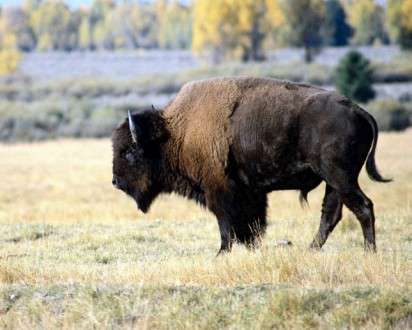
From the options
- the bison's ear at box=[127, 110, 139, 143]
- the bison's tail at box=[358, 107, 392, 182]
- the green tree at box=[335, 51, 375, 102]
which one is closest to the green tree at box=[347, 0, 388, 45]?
the green tree at box=[335, 51, 375, 102]

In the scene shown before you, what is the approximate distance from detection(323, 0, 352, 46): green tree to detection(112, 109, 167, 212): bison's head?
115m

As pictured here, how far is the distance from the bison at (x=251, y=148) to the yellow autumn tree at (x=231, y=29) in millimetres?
100966

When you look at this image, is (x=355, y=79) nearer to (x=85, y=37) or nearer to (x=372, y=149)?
(x=372, y=149)

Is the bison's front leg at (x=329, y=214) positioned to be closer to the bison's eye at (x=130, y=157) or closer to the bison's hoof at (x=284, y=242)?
the bison's hoof at (x=284, y=242)

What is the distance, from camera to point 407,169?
33.2 meters

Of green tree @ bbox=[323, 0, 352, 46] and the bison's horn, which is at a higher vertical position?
the bison's horn

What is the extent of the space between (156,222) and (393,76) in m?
70.8

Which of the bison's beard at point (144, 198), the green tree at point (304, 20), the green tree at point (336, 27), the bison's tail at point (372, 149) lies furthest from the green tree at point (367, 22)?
the bison's tail at point (372, 149)

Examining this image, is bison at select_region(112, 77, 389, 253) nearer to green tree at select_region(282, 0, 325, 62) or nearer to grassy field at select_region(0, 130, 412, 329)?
grassy field at select_region(0, 130, 412, 329)

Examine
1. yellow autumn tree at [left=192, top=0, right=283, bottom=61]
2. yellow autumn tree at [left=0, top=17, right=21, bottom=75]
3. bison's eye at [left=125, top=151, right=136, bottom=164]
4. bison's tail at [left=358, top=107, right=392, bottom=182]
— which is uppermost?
bison's tail at [left=358, top=107, right=392, bottom=182]

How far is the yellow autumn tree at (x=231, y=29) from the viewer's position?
113 meters

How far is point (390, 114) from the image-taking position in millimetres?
60344

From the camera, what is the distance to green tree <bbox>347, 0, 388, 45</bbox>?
142m

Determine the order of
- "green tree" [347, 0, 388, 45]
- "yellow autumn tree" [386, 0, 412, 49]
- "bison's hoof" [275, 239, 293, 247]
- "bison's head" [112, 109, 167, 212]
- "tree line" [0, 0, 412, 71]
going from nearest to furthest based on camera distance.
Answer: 1. "bison's hoof" [275, 239, 293, 247]
2. "bison's head" [112, 109, 167, 212]
3. "yellow autumn tree" [386, 0, 412, 49]
4. "tree line" [0, 0, 412, 71]
5. "green tree" [347, 0, 388, 45]
